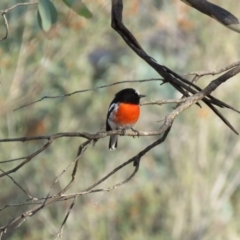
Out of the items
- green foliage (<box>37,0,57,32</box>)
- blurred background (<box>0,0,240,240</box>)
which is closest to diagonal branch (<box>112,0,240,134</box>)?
green foliage (<box>37,0,57,32</box>)

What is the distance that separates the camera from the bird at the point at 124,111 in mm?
3564

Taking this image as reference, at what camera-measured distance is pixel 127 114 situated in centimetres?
358

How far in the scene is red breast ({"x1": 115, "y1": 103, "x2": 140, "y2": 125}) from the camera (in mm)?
3561

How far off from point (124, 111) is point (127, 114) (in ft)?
0.11

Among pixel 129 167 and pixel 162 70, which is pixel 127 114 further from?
pixel 129 167

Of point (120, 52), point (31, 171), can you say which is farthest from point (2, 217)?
point (120, 52)

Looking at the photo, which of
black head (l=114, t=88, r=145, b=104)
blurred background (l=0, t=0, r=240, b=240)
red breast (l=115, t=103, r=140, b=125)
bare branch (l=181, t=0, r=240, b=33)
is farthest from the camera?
blurred background (l=0, t=0, r=240, b=240)

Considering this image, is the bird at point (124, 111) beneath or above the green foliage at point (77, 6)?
above

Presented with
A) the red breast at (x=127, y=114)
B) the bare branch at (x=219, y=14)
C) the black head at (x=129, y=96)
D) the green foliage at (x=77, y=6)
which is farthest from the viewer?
the black head at (x=129, y=96)

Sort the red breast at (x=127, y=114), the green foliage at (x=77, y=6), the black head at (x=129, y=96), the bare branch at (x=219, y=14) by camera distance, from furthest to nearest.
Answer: the black head at (x=129, y=96)
the red breast at (x=127, y=114)
the green foliage at (x=77, y=6)
the bare branch at (x=219, y=14)

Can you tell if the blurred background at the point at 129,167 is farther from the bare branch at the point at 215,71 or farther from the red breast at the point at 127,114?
the bare branch at the point at 215,71

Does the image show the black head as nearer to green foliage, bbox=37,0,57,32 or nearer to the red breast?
the red breast

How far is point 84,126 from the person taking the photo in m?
7.54

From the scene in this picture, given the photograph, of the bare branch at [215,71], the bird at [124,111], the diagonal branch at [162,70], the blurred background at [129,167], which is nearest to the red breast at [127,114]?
the bird at [124,111]
